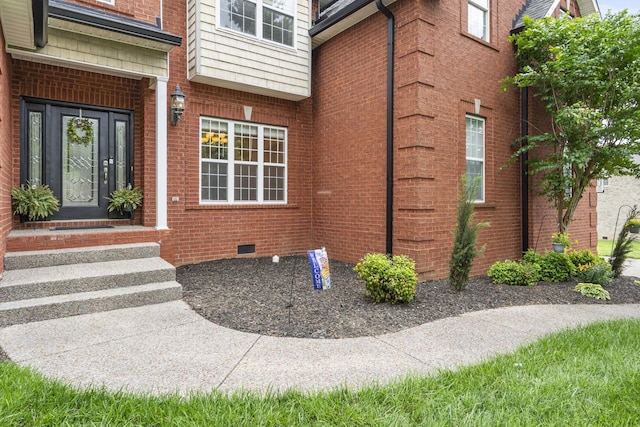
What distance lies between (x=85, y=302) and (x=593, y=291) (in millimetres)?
7314

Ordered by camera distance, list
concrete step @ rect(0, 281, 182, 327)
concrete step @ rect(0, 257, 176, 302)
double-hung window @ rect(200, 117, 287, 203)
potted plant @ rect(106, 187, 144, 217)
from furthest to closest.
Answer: double-hung window @ rect(200, 117, 287, 203)
potted plant @ rect(106, 187, 144, 217)
concrete step @ rect(0, 257, 176, 302)
concrete step @ rect(0, 281, 182, 327)

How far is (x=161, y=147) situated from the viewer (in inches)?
253

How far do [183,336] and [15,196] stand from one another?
4.23 m

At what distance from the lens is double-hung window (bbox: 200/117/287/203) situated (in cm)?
764

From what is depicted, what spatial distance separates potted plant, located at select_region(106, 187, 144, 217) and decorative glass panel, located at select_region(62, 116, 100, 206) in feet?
0.94

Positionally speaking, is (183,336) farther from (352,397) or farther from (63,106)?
(63,106)

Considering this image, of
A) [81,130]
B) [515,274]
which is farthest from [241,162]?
[515,274]

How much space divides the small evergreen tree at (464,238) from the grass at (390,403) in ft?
8.79

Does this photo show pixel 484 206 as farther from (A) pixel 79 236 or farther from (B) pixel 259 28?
(A) pixel 79 236

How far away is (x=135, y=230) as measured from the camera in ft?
19.5

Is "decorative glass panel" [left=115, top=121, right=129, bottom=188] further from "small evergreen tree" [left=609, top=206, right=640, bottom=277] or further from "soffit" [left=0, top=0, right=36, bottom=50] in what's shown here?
"small evergreen tree" [left=609, top=206, right=640, bottom=277]

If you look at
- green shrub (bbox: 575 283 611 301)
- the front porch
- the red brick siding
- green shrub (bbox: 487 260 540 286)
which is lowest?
green shrub (bbox: 575 283 611 301)

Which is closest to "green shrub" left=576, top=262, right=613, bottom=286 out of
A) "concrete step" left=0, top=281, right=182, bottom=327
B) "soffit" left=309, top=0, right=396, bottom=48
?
"soffit" left=309, top=0, right=396, bottom=48

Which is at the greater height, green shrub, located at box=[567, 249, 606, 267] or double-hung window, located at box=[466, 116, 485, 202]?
double-hung window, located at box=[466, 116, 485, 202]
